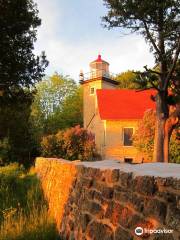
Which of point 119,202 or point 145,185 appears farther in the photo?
point 119,202

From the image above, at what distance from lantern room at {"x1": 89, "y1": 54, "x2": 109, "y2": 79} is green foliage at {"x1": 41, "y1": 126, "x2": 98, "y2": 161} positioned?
16.4m

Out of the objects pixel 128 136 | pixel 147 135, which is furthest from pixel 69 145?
Answer: pixel 128 136

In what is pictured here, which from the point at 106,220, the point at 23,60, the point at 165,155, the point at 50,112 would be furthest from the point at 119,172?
the point at 50,112

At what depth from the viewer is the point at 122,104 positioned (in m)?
46.2

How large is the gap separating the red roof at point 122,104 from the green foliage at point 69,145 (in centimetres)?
641

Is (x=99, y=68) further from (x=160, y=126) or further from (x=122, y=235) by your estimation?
(x=122, y=235)

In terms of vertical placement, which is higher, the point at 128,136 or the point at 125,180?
the point at 128,136

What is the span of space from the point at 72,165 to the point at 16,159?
32149mm

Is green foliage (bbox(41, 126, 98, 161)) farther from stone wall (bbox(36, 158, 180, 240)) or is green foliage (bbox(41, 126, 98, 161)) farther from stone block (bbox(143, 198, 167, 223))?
stone block (bbox(143, 198, 167, 223))

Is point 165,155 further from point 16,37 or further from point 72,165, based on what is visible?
point 72,165

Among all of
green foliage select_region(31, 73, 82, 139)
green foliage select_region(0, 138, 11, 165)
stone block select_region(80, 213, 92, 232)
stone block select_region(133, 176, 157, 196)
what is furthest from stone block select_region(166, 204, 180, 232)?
green foliage select_region(31, 73, 82, 139)

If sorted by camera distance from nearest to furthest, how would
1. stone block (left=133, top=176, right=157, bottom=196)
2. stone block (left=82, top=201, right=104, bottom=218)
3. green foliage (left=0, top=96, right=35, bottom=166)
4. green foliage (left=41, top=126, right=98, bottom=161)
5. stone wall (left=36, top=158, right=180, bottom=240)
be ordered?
stone wall (left=36, top=158, right=180, bottom=240), stone block (left=133, top=176, right=157, bottom=196), stone block (left=82, top=201, right=104, bottom=218), green foliage (left=41, top=126, right=98, bottom=161), green foliage (left=0, top=96, right=35, bottom=166)

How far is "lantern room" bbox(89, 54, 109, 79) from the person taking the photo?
5437 centimetres

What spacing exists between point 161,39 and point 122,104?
87.2ft
